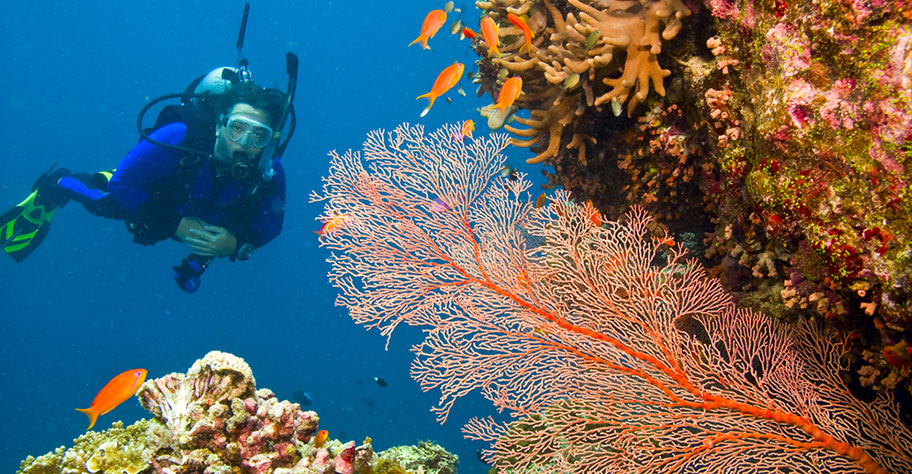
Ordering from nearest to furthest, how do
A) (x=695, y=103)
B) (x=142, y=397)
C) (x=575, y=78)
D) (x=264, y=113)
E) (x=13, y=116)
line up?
(x=695, y=103)
(x=575, y=78)
(x=142, y=397)
(x=264, y=113)
(x=13, y=116)

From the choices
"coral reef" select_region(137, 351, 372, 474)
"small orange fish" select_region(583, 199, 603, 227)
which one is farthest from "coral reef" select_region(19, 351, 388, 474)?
"small orange fish" select_region(583, 199, 603, 227)

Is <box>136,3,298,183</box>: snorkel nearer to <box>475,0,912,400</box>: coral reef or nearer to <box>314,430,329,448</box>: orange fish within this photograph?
<box>314,430,329,448</box>: orange fish

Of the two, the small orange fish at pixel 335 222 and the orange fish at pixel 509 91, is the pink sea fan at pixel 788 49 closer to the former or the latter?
the orange fish at pixel 509 91

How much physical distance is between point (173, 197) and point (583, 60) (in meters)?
7.06

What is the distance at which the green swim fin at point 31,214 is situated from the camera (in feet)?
28.2

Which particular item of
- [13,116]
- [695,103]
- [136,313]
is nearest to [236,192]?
[695,103]

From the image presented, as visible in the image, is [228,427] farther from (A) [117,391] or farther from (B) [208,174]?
(B) [208,174]

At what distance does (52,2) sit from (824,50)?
107m

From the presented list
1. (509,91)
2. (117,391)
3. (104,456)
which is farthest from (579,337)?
(117,391)

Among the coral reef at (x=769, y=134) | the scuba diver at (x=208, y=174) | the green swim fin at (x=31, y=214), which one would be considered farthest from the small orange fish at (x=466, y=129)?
the green swim fin at (x=31, y=214)

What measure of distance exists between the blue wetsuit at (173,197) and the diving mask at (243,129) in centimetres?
73

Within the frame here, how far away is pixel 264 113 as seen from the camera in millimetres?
7012

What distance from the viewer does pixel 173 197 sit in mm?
7184

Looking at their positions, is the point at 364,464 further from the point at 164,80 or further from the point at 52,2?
the point at 164,80
